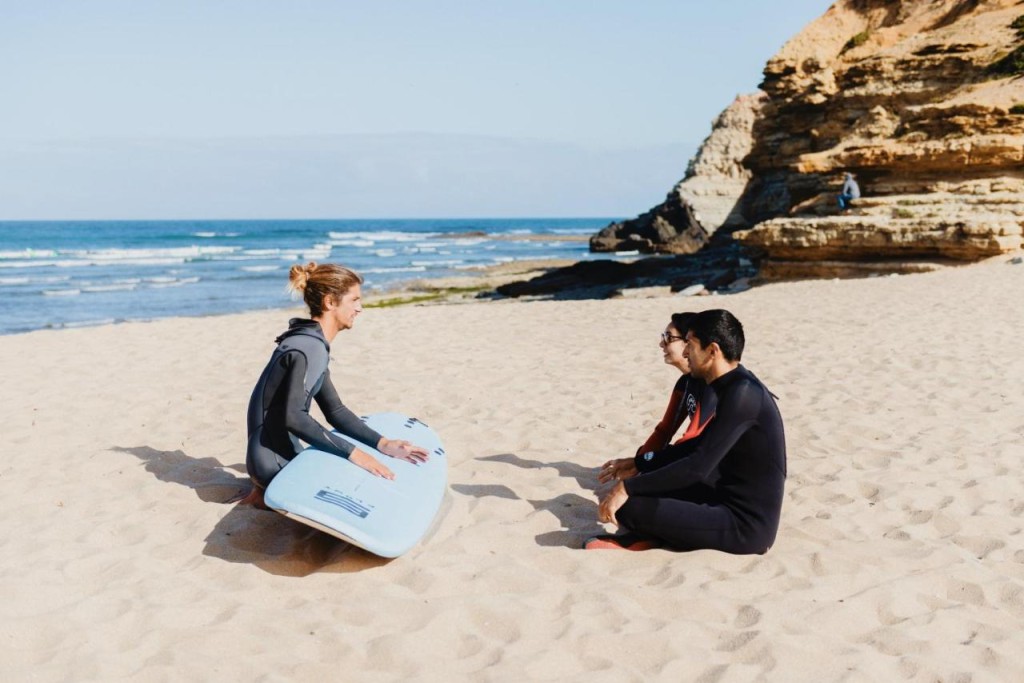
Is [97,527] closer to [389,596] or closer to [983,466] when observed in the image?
[389,596]

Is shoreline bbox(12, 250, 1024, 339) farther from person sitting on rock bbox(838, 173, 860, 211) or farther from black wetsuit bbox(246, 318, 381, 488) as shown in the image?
black wetsuit bbox(246, 318, 381, 488)

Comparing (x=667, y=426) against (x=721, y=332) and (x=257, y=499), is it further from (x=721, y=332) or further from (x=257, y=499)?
(x=257, y=499)

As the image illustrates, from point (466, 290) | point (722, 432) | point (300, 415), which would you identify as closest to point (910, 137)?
point (466, 290)

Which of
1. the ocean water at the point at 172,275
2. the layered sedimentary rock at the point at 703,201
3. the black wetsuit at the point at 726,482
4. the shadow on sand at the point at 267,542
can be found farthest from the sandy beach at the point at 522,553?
the layered sedimentary rock at the point at 703,201

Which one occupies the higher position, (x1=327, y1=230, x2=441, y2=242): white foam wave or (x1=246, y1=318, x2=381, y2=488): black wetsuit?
(x1=327, y1=230, x2=441, y2=242): white foam wave

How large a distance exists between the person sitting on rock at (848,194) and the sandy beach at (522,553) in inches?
427

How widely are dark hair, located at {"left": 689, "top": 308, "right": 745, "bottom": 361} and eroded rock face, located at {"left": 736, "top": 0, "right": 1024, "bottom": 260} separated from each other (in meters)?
14.9

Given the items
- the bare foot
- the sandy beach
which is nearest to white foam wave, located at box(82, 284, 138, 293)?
the sandy beach

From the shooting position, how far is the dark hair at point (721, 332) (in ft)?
13.5

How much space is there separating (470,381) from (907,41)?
18452mm

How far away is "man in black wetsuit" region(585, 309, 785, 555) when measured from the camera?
157 inches

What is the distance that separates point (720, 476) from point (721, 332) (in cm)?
71

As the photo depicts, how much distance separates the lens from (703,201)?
4881 cm

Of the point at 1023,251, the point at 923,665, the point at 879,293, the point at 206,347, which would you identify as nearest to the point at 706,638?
the point at 923,665
